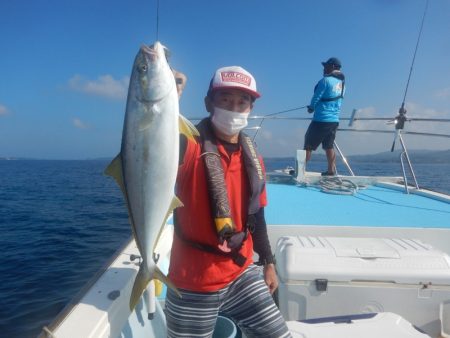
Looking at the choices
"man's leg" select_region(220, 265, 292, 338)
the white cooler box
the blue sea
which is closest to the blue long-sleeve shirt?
the white cooler box

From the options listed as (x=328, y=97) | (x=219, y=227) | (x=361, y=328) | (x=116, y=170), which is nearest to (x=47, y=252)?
(x=328, y=97)

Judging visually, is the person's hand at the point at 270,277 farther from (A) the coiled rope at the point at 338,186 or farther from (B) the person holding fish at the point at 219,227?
(A) the coiled rope at the point at 338,186

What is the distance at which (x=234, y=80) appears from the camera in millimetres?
2098

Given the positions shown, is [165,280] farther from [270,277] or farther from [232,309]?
[270,277]

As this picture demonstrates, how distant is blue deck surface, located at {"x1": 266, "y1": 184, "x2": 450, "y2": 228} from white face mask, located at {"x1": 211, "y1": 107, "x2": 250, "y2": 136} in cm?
215

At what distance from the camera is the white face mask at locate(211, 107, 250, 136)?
217 cm

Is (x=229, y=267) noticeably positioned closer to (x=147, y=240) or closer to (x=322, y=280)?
(x=147, y=240)

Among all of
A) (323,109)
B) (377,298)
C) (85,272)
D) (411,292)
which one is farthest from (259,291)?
(85,272)

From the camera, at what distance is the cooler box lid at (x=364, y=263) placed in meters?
2.65

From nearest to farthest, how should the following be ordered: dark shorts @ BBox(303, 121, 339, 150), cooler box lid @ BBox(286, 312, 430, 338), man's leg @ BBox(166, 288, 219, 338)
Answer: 1. man's leg @ BBox(166, 288, 219, 338)
2. cooler box lid @ BBox(286, 312, 430, 338)
3. dark shorts @ BBox(303, 121, 339, 150)

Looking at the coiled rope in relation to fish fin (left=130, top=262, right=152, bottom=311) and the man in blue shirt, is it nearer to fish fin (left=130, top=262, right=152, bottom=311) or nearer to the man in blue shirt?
the man in blue shirt

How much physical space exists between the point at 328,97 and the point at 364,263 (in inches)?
193

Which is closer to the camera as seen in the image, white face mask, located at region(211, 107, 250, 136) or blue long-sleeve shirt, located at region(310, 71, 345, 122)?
white face mask, located at region(211, 107, 250, 136)

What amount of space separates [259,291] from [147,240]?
2.63ft
